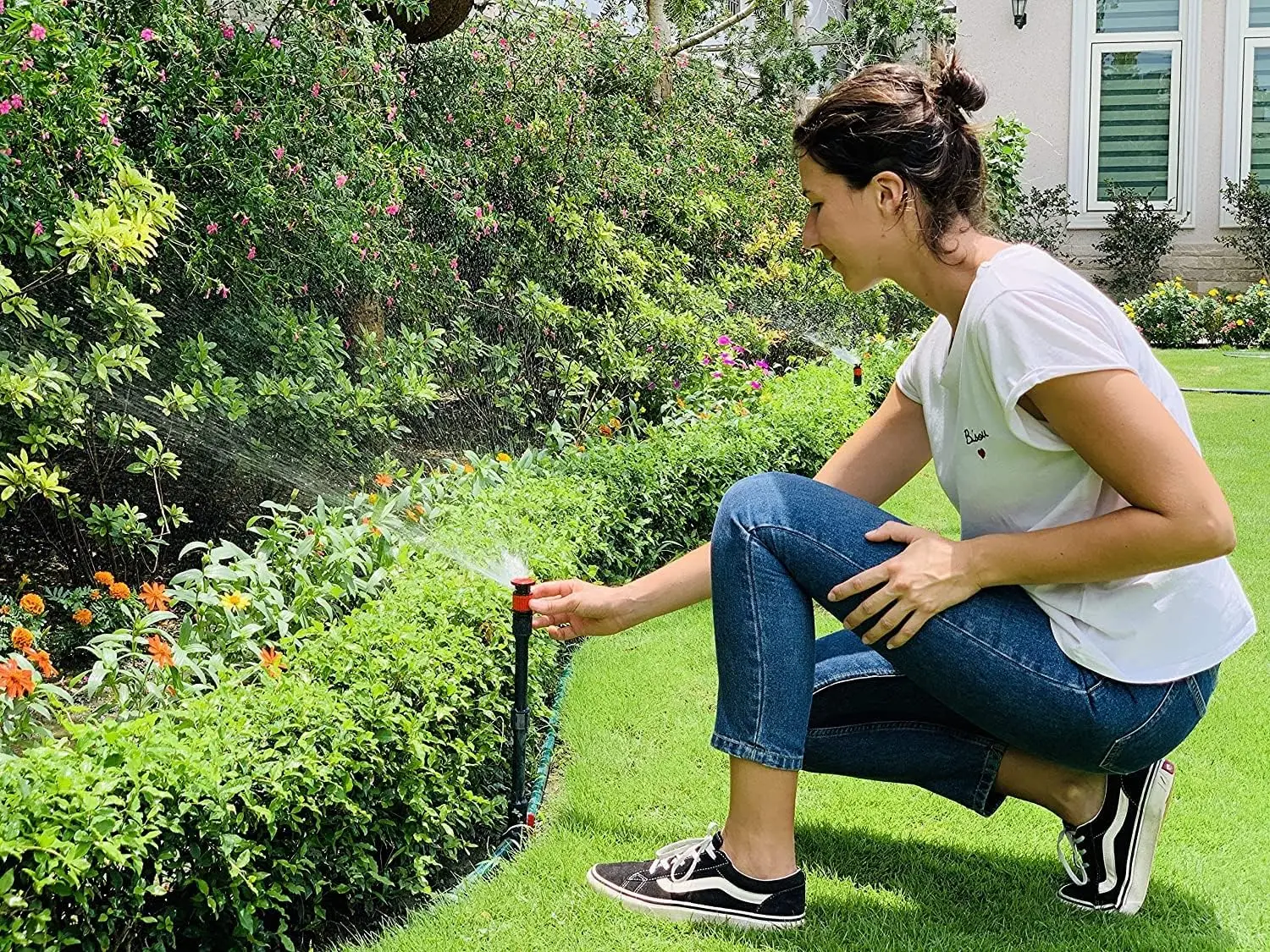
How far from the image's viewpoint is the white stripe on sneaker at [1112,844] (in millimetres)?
2139

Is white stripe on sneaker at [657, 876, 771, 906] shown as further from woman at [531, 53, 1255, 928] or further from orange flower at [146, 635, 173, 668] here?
orange flower at [146, 635, 173, 668]

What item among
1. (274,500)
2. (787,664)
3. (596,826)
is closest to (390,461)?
(274,500)

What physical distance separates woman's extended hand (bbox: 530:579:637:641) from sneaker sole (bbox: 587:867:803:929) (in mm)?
449

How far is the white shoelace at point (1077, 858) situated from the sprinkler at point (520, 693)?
3.25 ft

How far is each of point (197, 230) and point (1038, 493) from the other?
3000 mm

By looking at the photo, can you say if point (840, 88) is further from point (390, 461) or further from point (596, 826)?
point (390, 461)

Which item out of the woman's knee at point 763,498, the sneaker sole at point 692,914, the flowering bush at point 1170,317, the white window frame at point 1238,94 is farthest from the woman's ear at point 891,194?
the white window frame at point 1238,94

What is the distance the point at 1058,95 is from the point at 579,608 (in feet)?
46.5

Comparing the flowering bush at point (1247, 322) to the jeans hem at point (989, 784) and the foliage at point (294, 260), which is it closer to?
the foliage at point (294, 260)

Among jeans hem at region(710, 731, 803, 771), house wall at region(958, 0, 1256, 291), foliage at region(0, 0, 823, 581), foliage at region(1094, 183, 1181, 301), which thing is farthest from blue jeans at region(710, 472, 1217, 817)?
house wall at region(958, 0, 1256, 291)

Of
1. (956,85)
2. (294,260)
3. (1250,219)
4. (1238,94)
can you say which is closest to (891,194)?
(956,85)

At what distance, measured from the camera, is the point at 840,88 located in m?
2.04

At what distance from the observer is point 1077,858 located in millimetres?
2250

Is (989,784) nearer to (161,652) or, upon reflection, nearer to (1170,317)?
(161,652)
